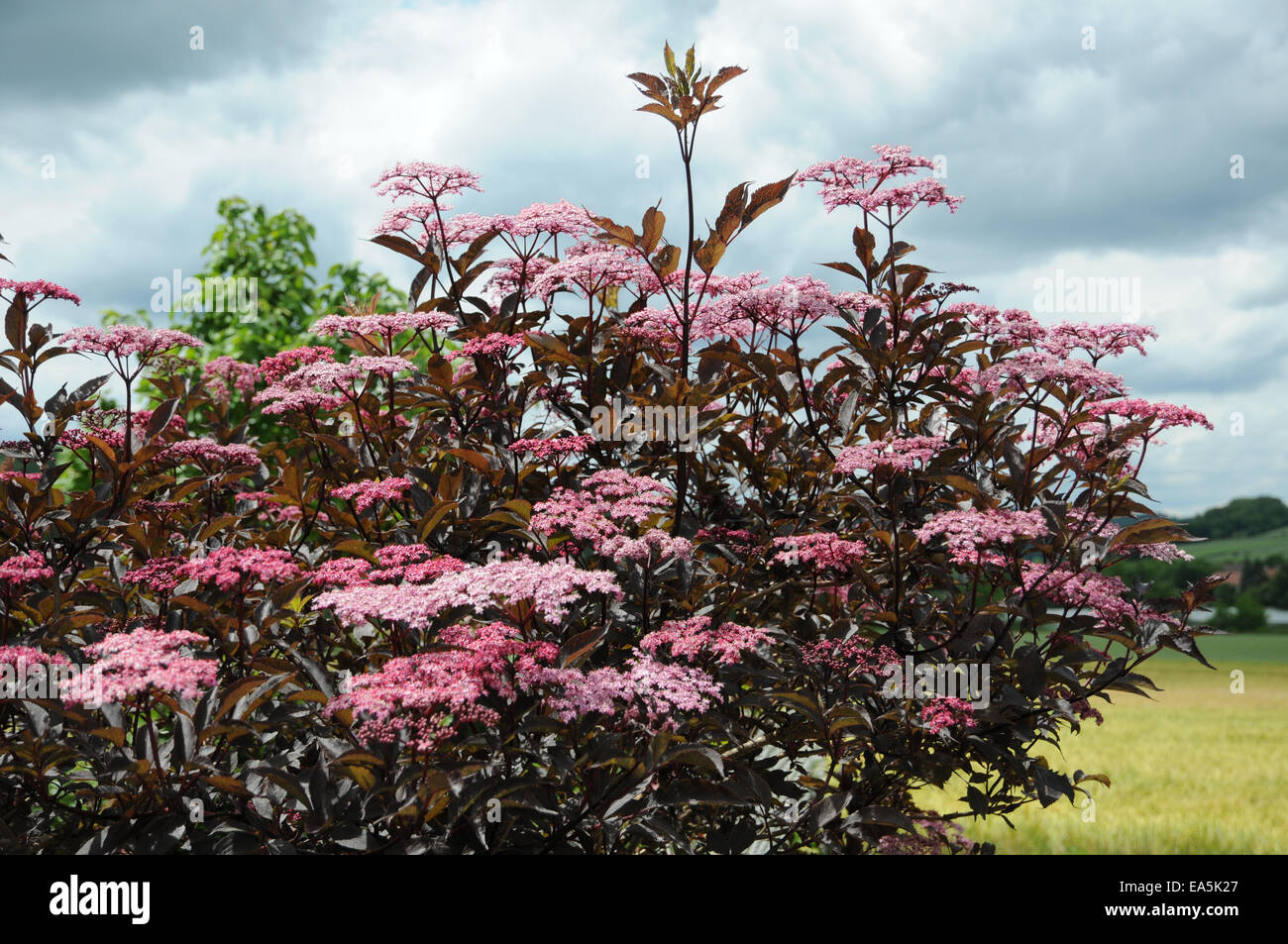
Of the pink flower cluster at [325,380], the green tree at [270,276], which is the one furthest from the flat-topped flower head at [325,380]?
the green tree at [270,276]

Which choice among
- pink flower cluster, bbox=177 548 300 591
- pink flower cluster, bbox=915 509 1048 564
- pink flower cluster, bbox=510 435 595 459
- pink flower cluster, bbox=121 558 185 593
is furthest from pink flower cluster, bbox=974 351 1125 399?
pink flower cluster, bbox=121 558 185 593

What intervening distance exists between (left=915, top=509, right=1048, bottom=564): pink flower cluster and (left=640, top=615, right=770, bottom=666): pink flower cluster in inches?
27.5

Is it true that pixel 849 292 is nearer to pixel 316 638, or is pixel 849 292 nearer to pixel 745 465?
pixel 745 465

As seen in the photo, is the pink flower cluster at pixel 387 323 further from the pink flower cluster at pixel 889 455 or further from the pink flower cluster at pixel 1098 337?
the pink flower cluster at pixel 1098 337

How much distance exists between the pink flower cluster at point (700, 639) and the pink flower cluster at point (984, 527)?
70 cm

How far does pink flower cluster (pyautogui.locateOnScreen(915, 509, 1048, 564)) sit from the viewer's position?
306cm

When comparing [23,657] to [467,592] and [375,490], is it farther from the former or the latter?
[467,592]

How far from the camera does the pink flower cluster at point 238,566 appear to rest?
10.4 ft

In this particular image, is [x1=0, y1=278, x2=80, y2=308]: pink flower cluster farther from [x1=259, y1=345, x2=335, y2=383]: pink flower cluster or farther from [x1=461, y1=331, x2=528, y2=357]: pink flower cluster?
[x1=461, y1=331, x2=528, y2=357]: pink flower cluster
